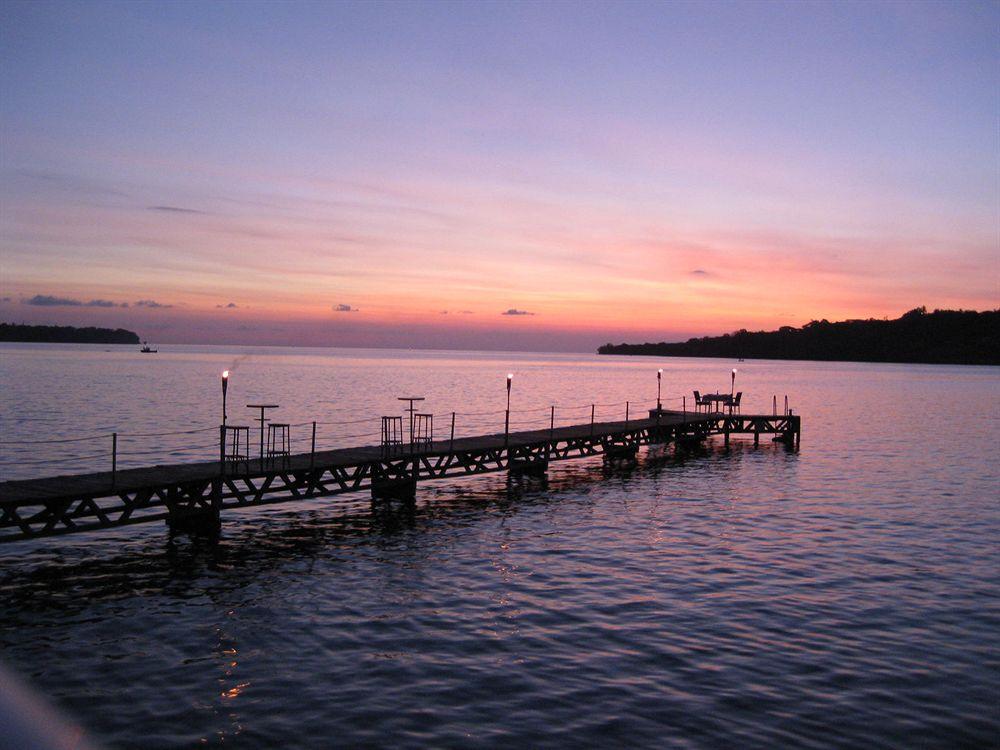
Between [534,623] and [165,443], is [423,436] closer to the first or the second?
[165,443]

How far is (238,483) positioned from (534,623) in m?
20.2

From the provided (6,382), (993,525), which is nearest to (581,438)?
(993,525)

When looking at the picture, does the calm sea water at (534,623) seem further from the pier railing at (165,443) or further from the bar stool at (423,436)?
the pier railing at (165,443)

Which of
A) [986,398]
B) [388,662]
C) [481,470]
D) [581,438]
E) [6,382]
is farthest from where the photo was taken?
[986,398]

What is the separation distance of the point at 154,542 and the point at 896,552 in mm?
21349

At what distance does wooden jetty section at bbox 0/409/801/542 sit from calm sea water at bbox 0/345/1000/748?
1.04 meters

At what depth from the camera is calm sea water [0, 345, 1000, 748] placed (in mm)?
11406

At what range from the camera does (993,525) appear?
1023 inches

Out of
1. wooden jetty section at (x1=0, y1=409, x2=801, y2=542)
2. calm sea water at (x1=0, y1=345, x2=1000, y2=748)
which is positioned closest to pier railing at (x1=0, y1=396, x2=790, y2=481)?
wooden jetty section at (x1=0, y1=409, x2=801, y2=542)

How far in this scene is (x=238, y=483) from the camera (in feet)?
105

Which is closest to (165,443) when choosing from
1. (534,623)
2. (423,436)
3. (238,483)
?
(423,436)

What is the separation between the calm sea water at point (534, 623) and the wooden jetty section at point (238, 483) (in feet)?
3.41

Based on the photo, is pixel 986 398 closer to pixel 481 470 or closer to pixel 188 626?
pixel 481 470

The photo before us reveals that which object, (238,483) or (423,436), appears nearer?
(238,483)
